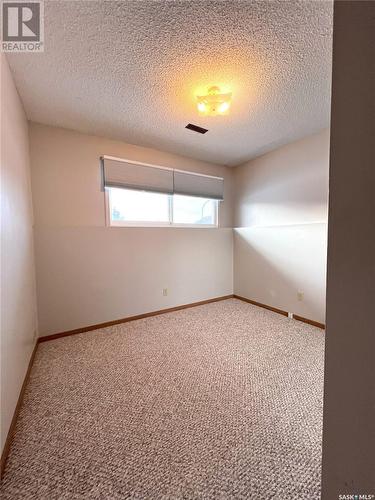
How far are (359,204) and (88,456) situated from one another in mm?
1642

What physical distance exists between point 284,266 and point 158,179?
223cm

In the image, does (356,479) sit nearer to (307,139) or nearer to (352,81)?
(352,81)

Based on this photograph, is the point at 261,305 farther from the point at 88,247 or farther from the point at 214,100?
the point at 214,100

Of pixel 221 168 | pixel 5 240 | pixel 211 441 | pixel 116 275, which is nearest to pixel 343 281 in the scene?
A: pixel 211 441

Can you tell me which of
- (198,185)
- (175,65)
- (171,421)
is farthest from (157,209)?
(171,421)

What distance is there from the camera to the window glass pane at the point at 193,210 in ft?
10.8

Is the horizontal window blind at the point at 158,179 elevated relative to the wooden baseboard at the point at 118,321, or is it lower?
elevated

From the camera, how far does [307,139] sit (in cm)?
270

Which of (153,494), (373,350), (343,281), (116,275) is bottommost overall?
(153,494)

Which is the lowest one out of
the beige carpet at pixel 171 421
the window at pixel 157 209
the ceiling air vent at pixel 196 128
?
the beige carpet at pixel 171 421

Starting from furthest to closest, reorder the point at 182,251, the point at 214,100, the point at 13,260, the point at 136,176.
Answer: the point at 182,251, the point at 136,176, the point at 214,100, the point at 13,260

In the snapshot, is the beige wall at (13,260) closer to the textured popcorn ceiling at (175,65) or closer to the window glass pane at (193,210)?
the textured popcorn ceiling at (175,65)

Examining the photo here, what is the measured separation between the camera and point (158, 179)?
301cm

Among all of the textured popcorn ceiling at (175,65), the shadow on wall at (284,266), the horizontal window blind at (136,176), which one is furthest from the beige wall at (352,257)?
the horizontal window blind at (136,176)
